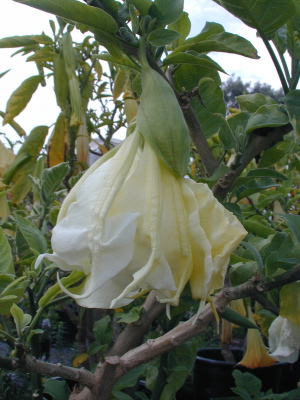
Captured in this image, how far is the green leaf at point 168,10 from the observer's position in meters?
0.38

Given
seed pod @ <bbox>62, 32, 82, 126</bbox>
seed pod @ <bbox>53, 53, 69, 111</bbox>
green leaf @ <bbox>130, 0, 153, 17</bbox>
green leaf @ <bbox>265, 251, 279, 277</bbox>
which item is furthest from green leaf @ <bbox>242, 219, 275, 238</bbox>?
seed pod @ <bbox>53, 53, 69, 111</bbox>

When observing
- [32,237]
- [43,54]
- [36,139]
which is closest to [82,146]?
[36,139]

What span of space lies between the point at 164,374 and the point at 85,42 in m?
1.11

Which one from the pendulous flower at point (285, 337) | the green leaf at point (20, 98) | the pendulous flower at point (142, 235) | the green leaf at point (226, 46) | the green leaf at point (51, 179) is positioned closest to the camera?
the pendulous flower at point (142, 235)

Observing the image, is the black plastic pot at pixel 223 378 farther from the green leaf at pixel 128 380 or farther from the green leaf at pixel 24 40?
the green leaf at pixel 24 40

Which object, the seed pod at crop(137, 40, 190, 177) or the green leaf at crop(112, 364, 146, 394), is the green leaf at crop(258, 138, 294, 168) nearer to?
the seed pod at crop(137, 40, 190, 177)

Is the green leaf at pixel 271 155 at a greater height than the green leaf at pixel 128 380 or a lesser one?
greater

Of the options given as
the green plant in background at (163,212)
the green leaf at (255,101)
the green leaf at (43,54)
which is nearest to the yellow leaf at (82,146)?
the green leaf at (43,54)

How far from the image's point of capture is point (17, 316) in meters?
0.51

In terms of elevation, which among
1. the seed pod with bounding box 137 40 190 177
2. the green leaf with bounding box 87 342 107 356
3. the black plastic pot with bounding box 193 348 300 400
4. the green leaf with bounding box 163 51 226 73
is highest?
the green leaf with bounding box 163 51 226 73

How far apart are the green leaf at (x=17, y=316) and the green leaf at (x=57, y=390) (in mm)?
221

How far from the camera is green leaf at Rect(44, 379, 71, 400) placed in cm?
68

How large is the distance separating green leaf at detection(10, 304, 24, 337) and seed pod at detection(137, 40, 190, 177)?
0.28m

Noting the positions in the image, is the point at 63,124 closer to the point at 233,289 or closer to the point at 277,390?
the point at 233,289
